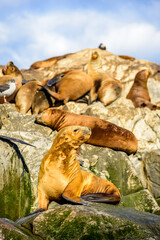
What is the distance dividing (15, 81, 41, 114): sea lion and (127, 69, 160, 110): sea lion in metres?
3.99

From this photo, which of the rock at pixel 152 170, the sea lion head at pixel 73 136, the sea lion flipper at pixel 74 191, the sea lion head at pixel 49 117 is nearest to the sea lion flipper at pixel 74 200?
the sea lion flipper at pixel 74 191

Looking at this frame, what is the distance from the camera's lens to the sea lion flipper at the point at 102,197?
3.82 meters

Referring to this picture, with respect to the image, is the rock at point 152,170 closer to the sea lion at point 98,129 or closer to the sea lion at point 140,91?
the sea lion at point 98,129

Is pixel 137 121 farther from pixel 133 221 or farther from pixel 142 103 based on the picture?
pixel 133 221

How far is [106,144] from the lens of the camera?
7.21m

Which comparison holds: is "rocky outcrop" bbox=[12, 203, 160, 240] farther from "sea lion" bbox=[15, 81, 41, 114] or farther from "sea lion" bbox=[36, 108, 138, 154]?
"sea lion" bbox=[15, 81, 41, 114]

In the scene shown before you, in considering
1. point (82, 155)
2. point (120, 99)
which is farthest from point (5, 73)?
point (82, 155)

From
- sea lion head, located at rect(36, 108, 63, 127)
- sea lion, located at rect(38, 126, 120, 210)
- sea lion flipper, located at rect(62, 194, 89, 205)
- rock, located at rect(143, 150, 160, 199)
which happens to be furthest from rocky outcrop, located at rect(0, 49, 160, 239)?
sea lion, located at rect(38, 126, 120, 210)

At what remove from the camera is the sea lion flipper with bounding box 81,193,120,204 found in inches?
150

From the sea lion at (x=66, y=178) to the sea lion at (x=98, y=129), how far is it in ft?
10.2

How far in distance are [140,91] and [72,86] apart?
3.48 m

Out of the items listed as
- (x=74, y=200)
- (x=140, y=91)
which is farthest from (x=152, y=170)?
(x=140, y=91)

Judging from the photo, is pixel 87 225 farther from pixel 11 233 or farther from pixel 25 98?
pixel 25 98

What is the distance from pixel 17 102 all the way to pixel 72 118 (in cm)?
234
